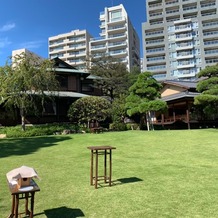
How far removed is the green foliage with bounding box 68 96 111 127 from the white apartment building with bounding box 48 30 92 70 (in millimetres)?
58372

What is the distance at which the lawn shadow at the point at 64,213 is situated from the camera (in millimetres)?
4462

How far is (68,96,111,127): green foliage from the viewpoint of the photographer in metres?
22.7

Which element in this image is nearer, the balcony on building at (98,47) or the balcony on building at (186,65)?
the balcony on building at (186,65)

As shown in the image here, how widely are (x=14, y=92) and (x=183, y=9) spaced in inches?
2510

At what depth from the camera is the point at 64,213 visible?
4594 mm

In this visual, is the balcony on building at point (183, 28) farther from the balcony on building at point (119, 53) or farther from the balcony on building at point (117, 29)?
the balcony on building at point (117, 29)

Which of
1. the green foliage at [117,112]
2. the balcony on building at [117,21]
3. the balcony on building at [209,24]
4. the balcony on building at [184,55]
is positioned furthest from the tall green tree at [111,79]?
the balcony on building at [117,21]

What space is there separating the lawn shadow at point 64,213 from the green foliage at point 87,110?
17.9 meters

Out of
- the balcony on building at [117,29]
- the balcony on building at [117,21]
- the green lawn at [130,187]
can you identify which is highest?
the balcony on building at [117,21]

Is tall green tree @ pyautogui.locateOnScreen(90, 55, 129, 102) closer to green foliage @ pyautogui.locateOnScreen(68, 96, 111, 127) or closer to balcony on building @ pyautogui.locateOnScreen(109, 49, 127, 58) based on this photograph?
green foliage @ pyautogui.locateOnScreen(68, 96, 111, 127)

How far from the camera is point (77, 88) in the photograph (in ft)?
92.5

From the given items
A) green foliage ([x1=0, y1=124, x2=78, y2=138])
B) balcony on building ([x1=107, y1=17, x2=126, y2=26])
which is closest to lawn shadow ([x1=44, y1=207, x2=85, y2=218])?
green foliage ([x1=0, y1=124, x2=78, y2=138])

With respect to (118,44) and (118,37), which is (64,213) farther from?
(118,37)

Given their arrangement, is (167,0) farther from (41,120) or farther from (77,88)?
(41,120)
